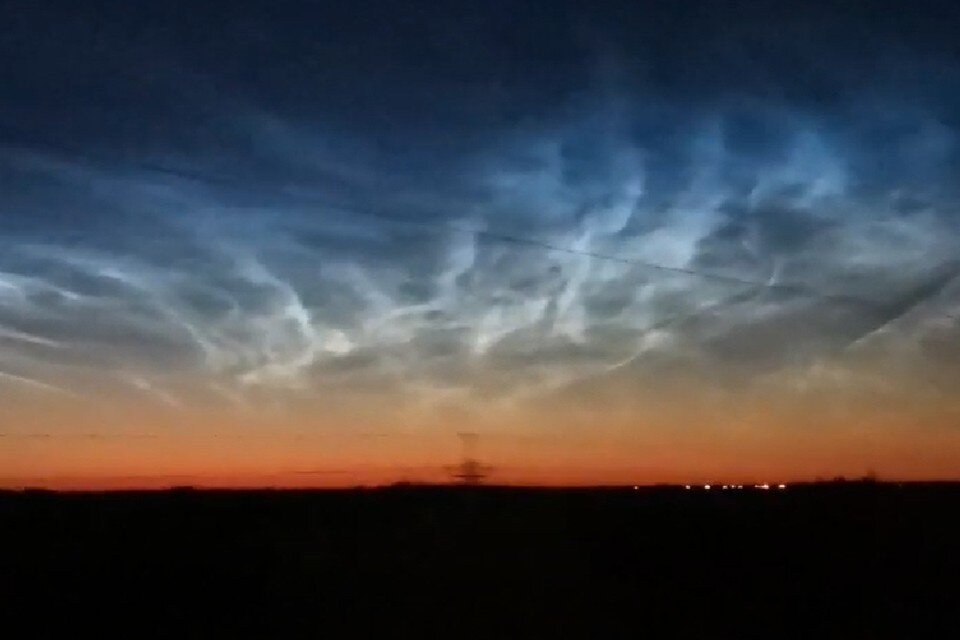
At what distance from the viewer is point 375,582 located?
30.1 metres

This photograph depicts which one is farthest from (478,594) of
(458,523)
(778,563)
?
(778,563)

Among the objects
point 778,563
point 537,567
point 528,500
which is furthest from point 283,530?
point 778,563

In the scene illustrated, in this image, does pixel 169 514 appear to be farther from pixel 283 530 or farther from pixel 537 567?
pixel 537 567

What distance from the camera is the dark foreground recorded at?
88.2ft

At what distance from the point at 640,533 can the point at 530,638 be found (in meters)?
13.7

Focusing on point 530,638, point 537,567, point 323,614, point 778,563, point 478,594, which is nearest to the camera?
point 530,638

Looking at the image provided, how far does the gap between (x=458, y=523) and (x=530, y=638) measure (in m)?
10.8

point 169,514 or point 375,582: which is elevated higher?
point 169,514

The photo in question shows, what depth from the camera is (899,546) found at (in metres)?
37.8

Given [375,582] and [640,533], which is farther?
[640,533]

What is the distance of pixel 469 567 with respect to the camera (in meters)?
32.0

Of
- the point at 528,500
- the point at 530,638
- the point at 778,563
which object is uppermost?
the point at 528,500

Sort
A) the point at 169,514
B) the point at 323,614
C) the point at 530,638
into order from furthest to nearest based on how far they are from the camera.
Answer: the point at 169,514 → the point at 323,614 → the point at 530,638

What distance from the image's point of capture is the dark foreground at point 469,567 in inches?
1058
